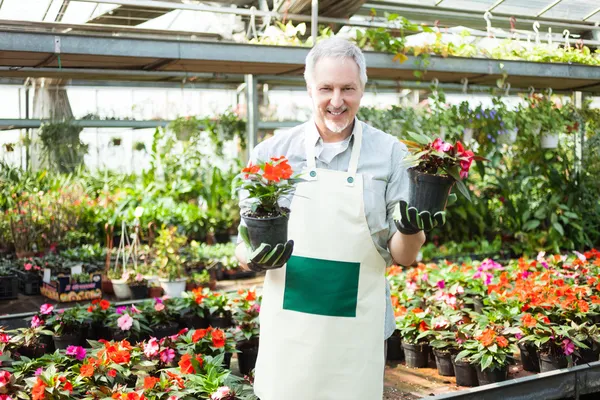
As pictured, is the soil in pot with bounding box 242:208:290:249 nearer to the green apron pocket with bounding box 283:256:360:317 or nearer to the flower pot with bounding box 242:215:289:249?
the flower pot with bounding box 242:215:289:249

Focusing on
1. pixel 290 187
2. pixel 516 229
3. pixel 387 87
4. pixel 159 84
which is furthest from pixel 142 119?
pixel 290 187

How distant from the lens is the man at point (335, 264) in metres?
2.02

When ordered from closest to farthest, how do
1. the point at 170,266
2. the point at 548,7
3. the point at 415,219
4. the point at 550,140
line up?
the point at 415,219
the point at 170,266
the point at 550,140
the point at 548,7

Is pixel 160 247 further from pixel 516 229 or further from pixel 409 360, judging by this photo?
pixel 516 229

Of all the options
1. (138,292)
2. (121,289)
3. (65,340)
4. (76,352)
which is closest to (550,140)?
(138,292)

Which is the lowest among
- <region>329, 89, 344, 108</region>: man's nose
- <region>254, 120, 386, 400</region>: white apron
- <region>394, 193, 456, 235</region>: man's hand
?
<region>254, 120, 386, 400</region>: white apron

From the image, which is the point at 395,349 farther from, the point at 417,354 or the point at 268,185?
the point at 268,185

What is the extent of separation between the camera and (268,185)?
2.02 metres

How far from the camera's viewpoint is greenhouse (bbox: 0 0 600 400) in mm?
2059

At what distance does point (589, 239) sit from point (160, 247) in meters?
4.60

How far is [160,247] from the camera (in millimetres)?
5852

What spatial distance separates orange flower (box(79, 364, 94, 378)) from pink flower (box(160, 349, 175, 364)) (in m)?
0.41

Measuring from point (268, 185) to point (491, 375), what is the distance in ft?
6.87

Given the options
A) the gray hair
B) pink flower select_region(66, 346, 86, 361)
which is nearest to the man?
the gray hair
